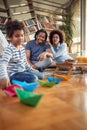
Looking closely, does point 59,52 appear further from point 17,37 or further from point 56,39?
point 17,37

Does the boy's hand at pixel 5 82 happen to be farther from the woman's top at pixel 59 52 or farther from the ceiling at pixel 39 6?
the ceiling at pixel 39 6

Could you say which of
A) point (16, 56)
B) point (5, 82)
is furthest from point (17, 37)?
point (5, 82)

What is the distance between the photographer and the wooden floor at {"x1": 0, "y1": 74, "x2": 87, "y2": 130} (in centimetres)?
86

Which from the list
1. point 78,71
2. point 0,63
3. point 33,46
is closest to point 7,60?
point 0,63

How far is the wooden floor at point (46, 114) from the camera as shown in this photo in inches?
33.8

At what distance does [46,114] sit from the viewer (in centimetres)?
101

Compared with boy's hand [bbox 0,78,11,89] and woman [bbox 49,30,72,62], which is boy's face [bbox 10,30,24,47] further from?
woman [bbox 49,30,72,62]

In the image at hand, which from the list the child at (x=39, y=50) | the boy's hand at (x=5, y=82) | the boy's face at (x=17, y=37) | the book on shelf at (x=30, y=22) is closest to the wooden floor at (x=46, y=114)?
the boy's hand at (x=5, y=82)

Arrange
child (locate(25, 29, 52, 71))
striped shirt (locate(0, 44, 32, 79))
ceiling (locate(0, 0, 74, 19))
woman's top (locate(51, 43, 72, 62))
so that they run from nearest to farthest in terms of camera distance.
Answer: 1. striped shirt (locate(0, 44, 32, 79))
2. child (locate(25, 29, 52, 71))
3. woman's top (locate(51, 43, 72, 62))
4. ceiling (locate(0, 0, 74, 19))

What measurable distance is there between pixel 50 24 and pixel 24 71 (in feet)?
8.61

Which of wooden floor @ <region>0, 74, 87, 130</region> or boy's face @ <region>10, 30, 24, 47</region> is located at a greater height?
boy's face @ <region>10, 30, 24, 47</region>

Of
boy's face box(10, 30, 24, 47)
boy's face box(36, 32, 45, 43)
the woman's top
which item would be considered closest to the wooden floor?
boy's face box(10, 30, 24, 47)

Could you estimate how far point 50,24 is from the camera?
4.32 meters

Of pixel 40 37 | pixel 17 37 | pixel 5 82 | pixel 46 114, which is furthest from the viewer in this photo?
pixel 40 37
